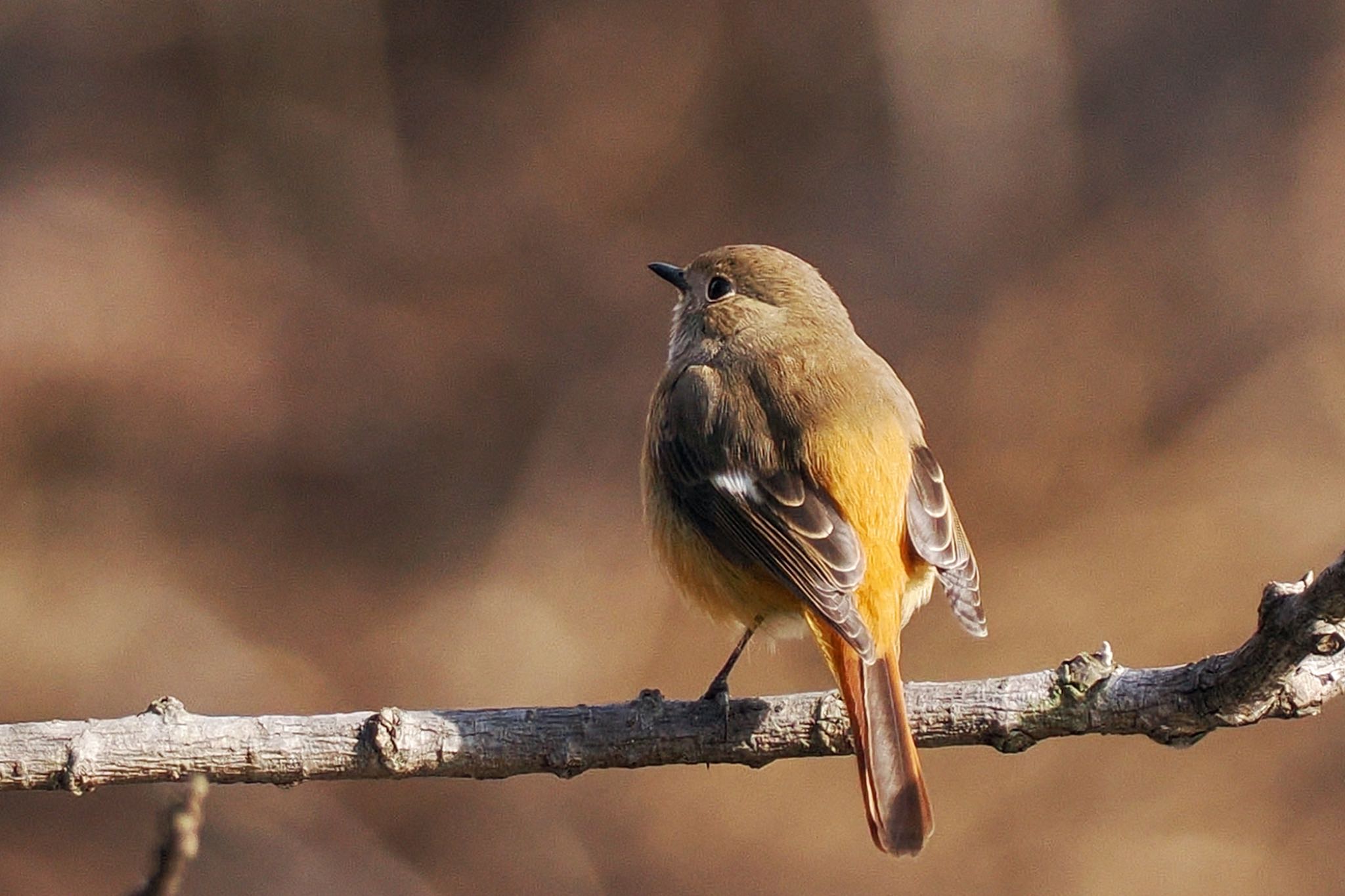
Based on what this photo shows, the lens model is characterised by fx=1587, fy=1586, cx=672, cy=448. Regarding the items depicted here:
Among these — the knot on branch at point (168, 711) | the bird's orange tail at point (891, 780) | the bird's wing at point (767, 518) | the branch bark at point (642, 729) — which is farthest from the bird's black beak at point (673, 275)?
the knot on branch at point (168, 711)

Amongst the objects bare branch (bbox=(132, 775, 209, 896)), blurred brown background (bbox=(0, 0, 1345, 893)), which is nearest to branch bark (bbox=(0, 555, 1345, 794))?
bare branch (bbox=(132, 775, 209, 896))

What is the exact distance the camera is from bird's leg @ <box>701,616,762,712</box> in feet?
12.1

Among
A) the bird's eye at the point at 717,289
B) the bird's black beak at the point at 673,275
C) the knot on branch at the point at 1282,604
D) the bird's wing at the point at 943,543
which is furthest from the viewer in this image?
the bird's black beak at the point at 673,275

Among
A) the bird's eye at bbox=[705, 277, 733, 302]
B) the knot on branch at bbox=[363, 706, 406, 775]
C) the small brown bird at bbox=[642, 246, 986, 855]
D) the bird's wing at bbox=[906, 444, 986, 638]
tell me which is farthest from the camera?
the bird's eye at bbox=[705, 277, 733, 302]

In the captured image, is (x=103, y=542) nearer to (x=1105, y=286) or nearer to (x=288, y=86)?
(x=288, y=86)

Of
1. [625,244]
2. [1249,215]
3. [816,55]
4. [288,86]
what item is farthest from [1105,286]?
[288,86]

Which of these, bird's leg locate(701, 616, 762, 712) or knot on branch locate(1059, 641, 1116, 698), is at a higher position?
bird's leg locate(701, 616, 762, 712)

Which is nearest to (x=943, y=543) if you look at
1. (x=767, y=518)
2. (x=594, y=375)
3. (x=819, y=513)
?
(x=819, y=513)

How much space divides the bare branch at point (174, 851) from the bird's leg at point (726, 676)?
217cm

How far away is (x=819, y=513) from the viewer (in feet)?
13.1

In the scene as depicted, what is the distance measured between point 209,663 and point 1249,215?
557 centimetres

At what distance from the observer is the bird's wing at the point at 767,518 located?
3775mm

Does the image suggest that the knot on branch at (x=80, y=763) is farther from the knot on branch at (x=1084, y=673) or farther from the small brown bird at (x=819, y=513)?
the knot on branch at (x=1084, y=673)

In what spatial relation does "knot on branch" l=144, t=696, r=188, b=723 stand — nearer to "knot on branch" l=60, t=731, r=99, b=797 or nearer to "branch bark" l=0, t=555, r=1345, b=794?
"branch bark" l=0, t=555, r=1345, b=794
